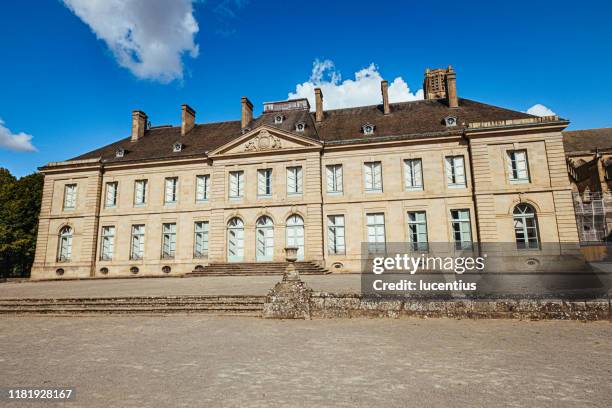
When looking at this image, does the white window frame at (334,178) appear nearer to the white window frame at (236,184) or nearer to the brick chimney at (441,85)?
the white window frame at (236,184)

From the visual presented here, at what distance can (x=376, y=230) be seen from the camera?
18.9 m

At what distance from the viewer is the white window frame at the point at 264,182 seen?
789 inches

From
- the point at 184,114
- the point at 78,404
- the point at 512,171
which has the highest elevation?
the point at 184,114

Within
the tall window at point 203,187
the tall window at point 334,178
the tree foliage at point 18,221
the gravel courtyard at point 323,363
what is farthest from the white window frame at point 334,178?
the tree foliage at point 18,221

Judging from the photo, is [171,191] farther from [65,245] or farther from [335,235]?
[335,235]

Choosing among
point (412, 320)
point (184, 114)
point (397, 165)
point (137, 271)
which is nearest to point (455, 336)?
point (412, 320)

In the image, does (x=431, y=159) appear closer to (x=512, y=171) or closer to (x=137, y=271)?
(x=512, y=171)

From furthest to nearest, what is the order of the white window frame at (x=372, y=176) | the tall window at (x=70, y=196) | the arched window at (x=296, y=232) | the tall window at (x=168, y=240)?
the tall window at (x=70, y=196)
the tall window at (x=168, y=240)
the white window frame at (x=372, y=176)
the arched window at (x=296, y=232)

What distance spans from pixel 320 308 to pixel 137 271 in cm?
1710

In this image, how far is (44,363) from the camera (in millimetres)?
4754

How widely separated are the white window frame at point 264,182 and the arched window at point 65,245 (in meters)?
13.1

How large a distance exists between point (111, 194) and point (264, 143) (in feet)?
36.2

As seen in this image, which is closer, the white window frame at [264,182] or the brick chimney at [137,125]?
the white window frame at [264,182]

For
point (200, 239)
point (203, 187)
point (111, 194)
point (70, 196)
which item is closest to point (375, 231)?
point (200, 239)
